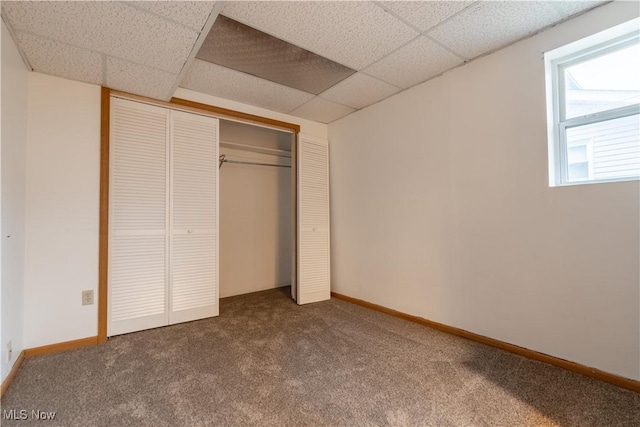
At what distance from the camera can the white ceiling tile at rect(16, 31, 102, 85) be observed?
177 cm

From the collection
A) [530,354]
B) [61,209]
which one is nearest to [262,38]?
[61,209]

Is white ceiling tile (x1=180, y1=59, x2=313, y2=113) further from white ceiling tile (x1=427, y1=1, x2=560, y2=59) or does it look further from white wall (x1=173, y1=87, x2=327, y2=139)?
white ceiling tile (x1=427, y1=1, x2=560, y2=59)

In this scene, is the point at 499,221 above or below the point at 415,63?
below

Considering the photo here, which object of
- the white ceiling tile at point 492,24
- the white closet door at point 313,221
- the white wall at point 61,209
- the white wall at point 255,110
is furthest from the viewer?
the white closet door at point 313,221

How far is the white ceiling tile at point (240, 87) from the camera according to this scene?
2.46m

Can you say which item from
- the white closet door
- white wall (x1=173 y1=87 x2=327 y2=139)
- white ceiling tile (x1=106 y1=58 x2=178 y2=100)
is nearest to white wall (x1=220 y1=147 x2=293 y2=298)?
white wall (x1=173 y1=87 x2=327 y2=139)

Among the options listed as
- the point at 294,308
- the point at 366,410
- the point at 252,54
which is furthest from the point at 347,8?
the point at 294,308

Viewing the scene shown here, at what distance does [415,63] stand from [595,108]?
126 cm

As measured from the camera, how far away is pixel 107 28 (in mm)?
1667

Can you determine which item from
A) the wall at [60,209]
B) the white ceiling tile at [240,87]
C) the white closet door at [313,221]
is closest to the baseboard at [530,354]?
the white closet door at [313,221]

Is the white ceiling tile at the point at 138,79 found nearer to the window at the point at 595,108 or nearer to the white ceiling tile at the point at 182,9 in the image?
the white ceiling tile at the point at 182,9

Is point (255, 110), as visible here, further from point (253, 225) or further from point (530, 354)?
point (530, 354)

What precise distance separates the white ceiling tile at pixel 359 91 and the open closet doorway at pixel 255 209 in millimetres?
798

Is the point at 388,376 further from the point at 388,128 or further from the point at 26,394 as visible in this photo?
the point at 388,128
